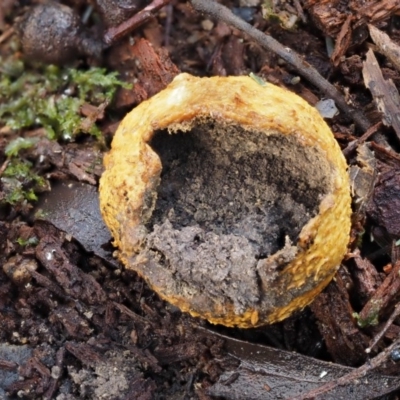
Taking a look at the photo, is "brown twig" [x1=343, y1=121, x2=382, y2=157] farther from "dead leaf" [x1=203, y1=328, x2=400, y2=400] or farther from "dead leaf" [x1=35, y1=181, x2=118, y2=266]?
"dead leaf" [x1=35, y1=181, x2=118, y2=266]

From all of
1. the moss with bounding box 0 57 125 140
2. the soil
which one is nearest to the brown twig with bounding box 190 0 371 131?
the soil

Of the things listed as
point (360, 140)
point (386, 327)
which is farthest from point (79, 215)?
point (386, 327)

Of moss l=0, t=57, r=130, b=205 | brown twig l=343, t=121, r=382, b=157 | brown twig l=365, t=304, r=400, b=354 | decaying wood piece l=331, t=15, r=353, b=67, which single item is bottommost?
brown twig l=365, t=304, r=400, b=354

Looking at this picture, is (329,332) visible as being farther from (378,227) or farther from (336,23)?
(336,23)

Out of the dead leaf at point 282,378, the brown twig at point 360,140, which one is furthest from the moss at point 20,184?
the brown twig at point 360,140

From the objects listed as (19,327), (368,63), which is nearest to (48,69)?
(19,327)

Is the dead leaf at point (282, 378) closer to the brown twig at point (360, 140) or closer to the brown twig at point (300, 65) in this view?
the brown twig at point (360, 140)

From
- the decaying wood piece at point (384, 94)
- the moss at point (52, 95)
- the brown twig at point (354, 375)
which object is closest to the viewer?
the brown twig at point (354, 375)
